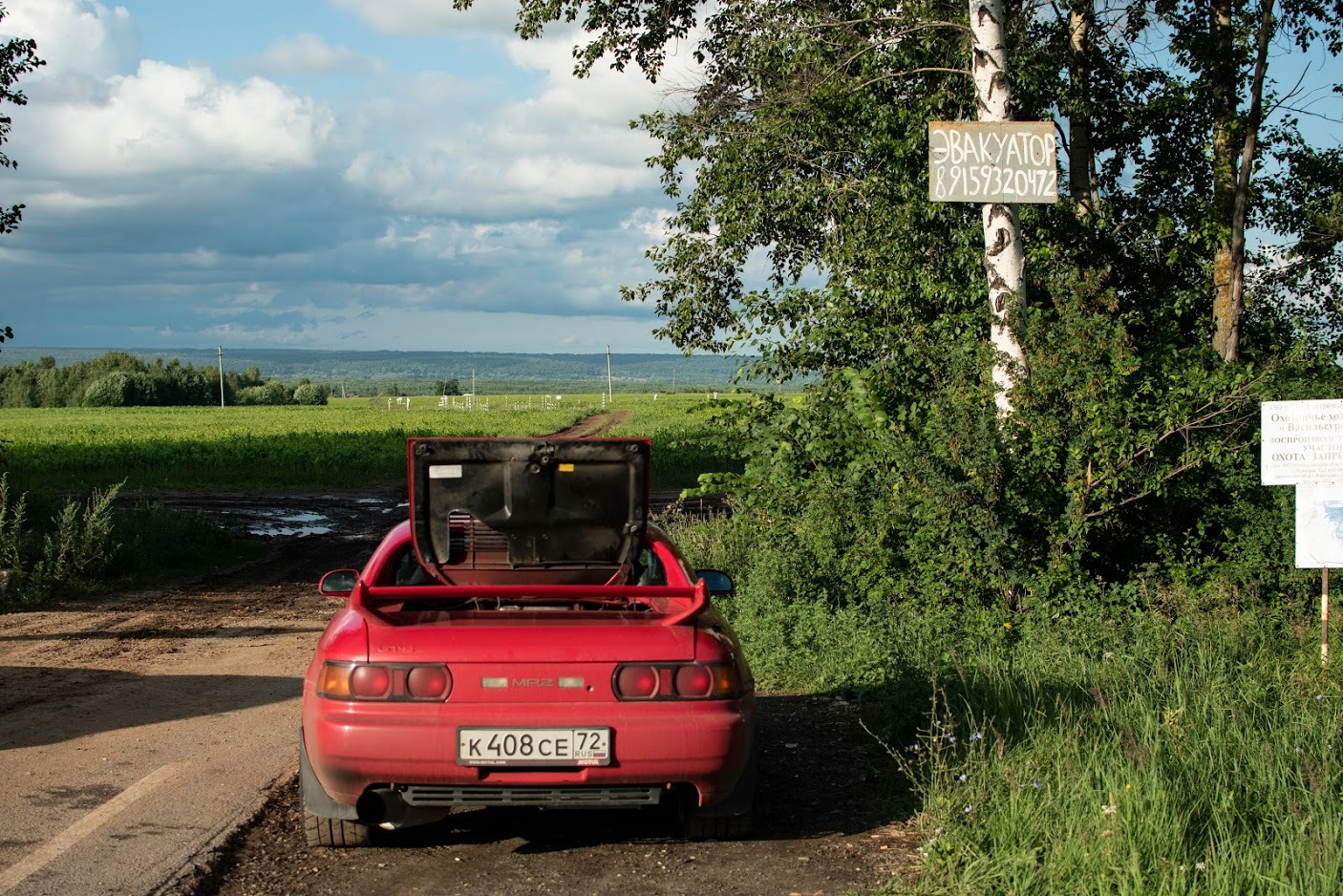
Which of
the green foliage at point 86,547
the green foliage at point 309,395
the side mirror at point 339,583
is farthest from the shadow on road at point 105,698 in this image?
the green foliage at point 309,395

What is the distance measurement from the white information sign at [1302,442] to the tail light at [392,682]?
18.5 ft

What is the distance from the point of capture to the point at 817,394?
11.8m

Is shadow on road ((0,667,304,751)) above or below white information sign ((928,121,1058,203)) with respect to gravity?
below

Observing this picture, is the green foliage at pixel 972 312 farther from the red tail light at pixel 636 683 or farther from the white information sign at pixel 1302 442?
the red tail light at pixel 636 683

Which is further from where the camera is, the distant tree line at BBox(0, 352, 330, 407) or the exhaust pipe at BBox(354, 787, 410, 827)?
the distant tree line at BBox(0, 352, 330, 407)

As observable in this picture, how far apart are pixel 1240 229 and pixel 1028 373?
6317mm

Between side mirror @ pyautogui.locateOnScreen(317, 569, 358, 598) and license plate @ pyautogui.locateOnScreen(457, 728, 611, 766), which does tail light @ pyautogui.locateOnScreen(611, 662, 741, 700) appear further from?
side mirror @ pyautogui.locateOnScreen(317, 569, 358, 598)

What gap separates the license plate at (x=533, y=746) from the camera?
4648 millimetres

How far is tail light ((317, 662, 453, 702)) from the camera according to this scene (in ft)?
15.4

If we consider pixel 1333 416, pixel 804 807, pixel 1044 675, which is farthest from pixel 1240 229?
pixel 804 807

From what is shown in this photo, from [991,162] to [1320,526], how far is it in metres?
3.99

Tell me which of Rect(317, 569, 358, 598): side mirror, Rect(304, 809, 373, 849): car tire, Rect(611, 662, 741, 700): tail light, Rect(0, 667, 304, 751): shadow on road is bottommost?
Rect(0, 667, 304, 751): shadow on road

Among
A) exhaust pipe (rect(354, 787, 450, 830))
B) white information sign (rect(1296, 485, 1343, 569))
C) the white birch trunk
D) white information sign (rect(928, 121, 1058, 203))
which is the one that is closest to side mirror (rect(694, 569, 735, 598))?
exhaust pipe (rect(354, 787, 450, 830))

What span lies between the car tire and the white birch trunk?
24.1ft
